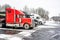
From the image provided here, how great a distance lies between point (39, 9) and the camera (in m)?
85.0

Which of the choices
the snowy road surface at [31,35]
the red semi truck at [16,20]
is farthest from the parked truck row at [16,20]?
the snowy road surface at [31,35]

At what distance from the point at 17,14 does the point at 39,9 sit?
6309 cm

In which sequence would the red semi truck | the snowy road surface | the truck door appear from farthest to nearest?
the truck door < the red semi truck < the snowy road surface

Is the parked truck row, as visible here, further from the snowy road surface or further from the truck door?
the snowy road surface

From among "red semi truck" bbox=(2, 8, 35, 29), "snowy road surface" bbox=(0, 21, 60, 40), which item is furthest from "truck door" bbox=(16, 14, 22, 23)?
"snowy road surface" bbox=(0, 21, 60, 40)

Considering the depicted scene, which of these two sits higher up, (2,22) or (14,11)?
(14,11)

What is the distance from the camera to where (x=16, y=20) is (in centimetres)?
2231

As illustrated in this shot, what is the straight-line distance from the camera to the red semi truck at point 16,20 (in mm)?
21984

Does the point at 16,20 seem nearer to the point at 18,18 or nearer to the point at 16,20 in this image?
the point at 16,20

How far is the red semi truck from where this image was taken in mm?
21984

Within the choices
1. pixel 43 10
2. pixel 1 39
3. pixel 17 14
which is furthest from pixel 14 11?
pixel 43 10

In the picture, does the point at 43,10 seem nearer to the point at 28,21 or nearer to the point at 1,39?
the point at 28,21

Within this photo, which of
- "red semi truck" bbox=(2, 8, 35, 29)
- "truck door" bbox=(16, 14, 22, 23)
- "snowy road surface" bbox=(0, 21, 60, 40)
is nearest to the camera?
"snowy road surface" bbox=(0, 21, 60, 40)

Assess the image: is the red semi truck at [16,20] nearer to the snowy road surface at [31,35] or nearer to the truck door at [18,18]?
the truck door at [18,18]
